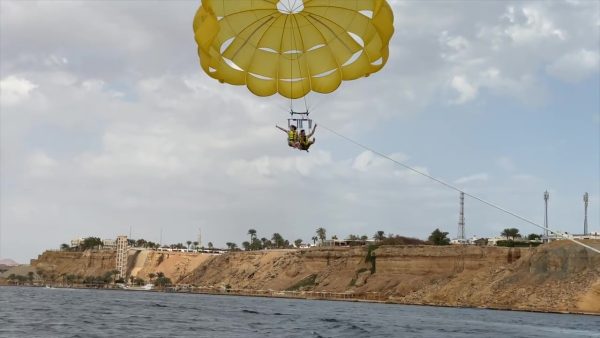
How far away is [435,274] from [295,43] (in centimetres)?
7906

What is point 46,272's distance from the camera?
193m

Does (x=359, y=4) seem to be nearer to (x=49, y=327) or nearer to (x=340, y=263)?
(x=49, y=327)

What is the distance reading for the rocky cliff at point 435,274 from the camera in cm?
8306

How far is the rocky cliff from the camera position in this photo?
83062 millimetres

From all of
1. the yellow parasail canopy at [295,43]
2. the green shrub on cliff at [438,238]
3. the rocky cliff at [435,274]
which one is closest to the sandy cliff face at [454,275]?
the rocky cliff at [435,274]

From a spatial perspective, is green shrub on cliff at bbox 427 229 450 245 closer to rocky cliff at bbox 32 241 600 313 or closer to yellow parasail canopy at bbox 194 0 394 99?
rocky cliff at bbox 32 241 600 313

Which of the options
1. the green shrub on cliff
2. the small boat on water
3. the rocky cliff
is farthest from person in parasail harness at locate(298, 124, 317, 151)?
the small boat on water

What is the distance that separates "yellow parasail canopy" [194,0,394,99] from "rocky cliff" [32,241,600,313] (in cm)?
5994

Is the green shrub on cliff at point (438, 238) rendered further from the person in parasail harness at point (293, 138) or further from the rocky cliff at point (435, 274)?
the person in parasail harness at point (293, 138)

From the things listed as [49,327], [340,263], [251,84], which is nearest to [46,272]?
[340,263]

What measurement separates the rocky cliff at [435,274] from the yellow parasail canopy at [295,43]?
59.9 m

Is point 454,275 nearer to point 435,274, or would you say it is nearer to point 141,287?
point 435,274

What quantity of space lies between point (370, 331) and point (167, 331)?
12567mm

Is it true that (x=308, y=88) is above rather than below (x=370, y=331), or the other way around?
above
